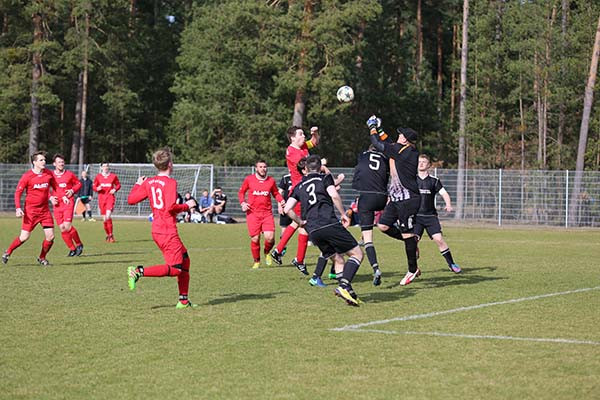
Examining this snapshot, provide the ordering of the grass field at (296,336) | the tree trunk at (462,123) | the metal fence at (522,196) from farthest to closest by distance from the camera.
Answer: the tree trunk at (462,123) < the metal fence at (522,196) < the grass field at (296,336)

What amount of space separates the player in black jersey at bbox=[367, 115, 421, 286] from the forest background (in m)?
31.2

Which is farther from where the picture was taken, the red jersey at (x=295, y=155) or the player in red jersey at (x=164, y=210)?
the red jersey at (x=295, y=155)

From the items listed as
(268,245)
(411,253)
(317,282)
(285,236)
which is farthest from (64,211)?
(411,253)

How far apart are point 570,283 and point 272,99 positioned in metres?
37.9

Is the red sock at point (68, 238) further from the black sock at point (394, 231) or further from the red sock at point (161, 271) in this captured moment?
the red sock at point (161, 271)

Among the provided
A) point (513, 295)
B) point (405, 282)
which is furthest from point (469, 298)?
point (405, 282)

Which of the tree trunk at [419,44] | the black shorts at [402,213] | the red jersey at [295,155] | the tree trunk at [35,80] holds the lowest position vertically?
the black shorts at [402,213]

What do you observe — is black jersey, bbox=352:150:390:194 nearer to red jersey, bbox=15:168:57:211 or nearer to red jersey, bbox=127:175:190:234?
red jersey, bbox=127:175:190:234

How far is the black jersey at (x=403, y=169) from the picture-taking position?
1322 cm

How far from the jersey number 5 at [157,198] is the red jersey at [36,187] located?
6.72 meters

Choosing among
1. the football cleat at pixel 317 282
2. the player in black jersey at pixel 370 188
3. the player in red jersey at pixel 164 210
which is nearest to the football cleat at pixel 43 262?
the football cleat at pixel 317 282

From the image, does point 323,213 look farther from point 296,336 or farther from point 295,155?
point 295,155

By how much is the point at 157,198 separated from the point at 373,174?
13.3ft

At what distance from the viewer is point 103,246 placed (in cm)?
2280
